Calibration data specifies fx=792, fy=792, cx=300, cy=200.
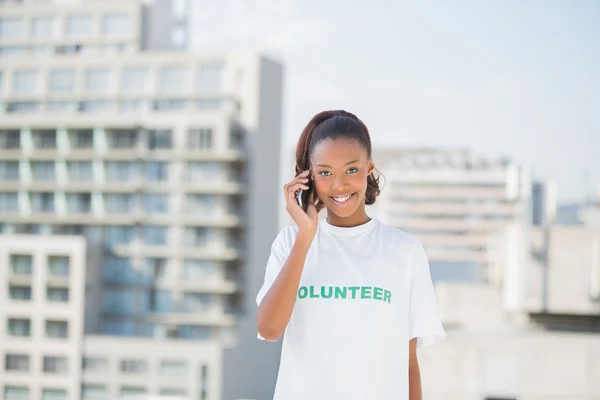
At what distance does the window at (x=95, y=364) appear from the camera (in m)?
30.2

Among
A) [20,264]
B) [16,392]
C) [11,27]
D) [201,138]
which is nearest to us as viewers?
[16,392]

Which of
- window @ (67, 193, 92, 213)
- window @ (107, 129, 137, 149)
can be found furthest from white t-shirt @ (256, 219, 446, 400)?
window @ (67, 193, 92, 213)

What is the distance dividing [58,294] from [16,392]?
4.33 meters

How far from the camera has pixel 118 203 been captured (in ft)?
112

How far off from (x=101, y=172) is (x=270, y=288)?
33790mm

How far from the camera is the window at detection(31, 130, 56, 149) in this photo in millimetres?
34375

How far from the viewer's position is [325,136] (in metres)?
1.53

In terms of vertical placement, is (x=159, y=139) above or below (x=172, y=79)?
below

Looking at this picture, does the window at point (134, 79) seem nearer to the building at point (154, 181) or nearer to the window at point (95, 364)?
the building at point (154, 181)

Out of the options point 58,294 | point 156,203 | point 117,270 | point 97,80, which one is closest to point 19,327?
point 58,294

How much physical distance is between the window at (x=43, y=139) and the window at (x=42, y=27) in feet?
20.0

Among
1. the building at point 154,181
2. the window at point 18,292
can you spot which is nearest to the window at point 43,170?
the building at point 154,181

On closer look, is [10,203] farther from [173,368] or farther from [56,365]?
[173,368]

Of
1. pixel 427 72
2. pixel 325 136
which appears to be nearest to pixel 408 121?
pixel 427 72
